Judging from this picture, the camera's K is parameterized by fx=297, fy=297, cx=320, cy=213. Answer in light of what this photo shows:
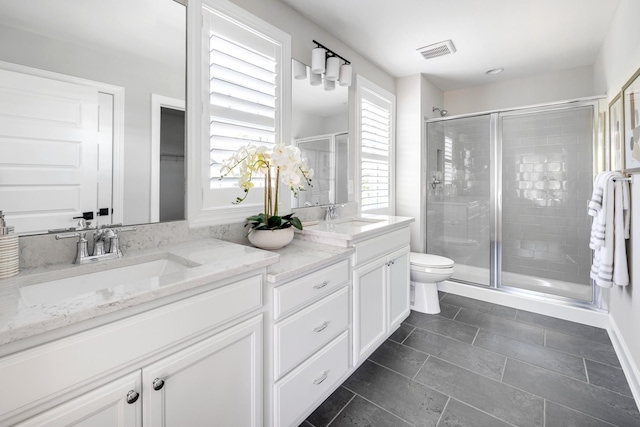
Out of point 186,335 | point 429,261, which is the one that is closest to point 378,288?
point 429,261

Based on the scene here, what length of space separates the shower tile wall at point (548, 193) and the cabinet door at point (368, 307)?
197 cm

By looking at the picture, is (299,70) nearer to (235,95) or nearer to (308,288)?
(235,95)

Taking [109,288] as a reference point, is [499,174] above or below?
above

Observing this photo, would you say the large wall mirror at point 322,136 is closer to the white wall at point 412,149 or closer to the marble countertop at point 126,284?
the marble countertop at point 126,284

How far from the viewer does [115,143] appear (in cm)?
126

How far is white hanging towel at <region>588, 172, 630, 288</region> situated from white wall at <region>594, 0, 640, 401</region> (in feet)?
0.18

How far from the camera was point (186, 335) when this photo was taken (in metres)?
0.95

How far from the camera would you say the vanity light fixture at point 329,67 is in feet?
7.22

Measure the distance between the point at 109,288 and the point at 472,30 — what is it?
9.64 feet

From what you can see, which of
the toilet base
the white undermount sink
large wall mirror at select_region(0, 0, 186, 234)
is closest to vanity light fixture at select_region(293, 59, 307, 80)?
large wall mirror at select_region(0, 0, 186, 234)

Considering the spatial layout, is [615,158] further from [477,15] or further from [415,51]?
[415,51]

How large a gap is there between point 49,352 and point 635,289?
2.80 metres

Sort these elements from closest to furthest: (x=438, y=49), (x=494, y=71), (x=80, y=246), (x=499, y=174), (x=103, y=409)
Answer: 1. (x=103, y=409)
2. (x=80, y=246)
3. (x=438, y=49)
4. (x=499, y=174)
5. (x=494, y=71)

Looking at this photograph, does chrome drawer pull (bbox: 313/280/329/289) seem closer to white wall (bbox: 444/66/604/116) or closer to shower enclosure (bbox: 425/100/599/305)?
shower enclosure (bbox: 425/100/599/305)
